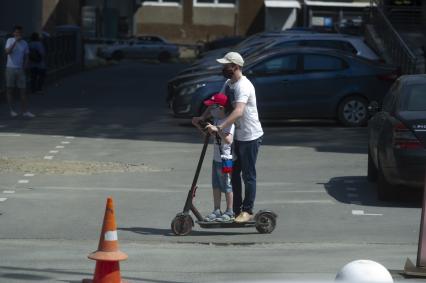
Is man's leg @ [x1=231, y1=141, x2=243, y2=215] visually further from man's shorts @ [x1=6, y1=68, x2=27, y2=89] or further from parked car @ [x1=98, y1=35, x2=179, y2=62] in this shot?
parked car @ [x1=98, y1=35, x2=179, y2=62]

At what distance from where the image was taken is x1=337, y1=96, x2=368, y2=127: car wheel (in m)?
21.9

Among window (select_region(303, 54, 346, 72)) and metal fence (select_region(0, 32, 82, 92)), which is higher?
window (select_region(303, 54, 346, 72))

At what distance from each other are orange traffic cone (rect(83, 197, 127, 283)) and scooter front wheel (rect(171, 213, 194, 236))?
308 centimetres

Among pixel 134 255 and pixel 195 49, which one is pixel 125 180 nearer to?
pixel 134 255

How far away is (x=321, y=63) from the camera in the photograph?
2202 centimetres

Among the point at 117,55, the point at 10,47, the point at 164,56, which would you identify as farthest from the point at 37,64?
the point at 164,56

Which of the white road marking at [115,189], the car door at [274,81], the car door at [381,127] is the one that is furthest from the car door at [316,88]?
the white road marking at [115,189]

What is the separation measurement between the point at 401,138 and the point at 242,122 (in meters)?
2.35

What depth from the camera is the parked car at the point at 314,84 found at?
21797 mm

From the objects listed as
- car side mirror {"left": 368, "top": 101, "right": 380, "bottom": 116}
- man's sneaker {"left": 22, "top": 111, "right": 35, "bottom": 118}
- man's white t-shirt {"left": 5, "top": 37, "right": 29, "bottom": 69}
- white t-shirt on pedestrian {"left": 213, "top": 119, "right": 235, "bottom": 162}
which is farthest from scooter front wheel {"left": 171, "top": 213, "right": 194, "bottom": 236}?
man's sneaker {"left": 22, "top": 111, "right": 35, "bottom": 118}

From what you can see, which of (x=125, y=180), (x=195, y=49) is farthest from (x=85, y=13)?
(x=125, y=180)

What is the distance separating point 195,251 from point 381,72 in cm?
1245

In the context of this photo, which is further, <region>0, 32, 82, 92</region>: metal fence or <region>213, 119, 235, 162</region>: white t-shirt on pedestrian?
<region>0, 32, 82, 92</region>: metal fence

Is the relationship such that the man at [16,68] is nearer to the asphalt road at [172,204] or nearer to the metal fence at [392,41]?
the asphalt road at [172,204]
